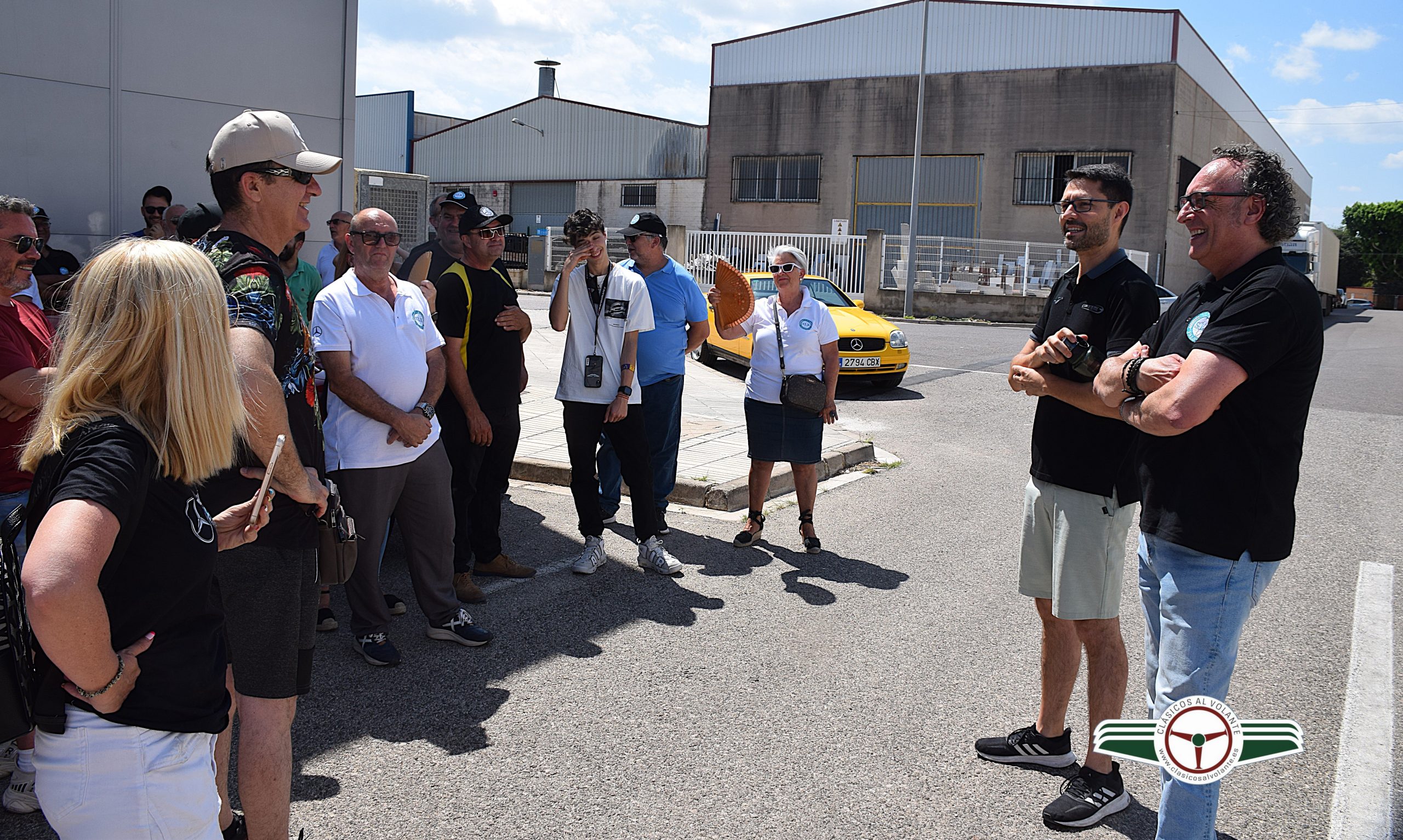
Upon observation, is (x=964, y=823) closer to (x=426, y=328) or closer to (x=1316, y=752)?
(x=1316, y=752)

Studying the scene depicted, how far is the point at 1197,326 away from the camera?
2.90m

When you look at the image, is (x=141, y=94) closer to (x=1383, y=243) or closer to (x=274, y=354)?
(x=274, y=354)

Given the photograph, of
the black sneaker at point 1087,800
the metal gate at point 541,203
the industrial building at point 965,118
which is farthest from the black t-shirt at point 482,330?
the metal gate at point 541,203

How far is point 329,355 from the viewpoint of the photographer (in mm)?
4344

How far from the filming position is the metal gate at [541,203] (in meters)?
45.4

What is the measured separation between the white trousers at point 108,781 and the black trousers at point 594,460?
4.00 m

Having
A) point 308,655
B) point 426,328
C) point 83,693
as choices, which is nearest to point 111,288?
point 83,693

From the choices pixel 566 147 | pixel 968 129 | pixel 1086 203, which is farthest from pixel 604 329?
pixel 566 147

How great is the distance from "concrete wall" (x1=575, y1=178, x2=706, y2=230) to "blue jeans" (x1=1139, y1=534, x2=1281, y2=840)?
130ft

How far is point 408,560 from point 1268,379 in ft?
11.6

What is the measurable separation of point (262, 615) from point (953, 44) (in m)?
37.5

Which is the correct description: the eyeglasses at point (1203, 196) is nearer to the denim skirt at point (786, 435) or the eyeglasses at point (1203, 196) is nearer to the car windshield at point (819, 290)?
the denim skirt at point (786, 435)

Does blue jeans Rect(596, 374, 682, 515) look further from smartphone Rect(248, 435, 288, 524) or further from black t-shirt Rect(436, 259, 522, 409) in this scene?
smartphone Rect(248, 435, 288, 524)

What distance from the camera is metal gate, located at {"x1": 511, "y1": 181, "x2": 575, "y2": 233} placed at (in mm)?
45375
